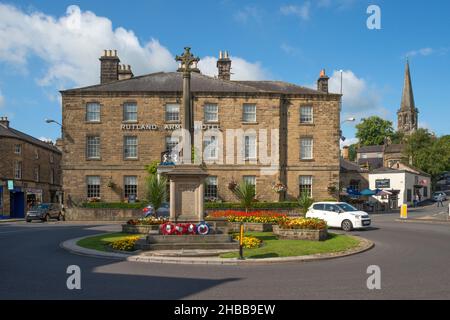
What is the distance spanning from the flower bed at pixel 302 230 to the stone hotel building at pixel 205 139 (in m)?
19.6

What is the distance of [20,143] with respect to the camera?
156ft

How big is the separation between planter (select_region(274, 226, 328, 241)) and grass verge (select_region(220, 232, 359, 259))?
31cm

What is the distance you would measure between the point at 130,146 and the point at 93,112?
4507 millimetres

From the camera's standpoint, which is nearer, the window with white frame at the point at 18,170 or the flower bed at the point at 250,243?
the flower bed at the point at 250,243

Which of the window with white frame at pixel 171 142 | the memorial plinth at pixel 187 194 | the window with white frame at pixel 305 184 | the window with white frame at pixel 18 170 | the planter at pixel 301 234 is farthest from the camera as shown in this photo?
the window with white frame at pixel 18 170

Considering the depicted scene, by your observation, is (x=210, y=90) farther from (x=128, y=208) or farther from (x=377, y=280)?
(x=377, y=280)

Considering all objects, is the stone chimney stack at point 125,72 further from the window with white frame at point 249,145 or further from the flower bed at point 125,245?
the flower bed at point 125,245

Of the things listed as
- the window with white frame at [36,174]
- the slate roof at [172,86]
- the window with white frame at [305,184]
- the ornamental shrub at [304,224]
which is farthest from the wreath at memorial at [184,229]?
the window with white frame at [36,174]

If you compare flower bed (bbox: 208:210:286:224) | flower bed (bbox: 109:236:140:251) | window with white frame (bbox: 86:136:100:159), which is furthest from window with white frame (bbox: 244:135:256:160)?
flower bed (bbox: 109:236:140:251)

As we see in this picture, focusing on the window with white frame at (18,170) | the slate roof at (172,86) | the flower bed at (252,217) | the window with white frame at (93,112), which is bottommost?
the flower bed at (252,217)

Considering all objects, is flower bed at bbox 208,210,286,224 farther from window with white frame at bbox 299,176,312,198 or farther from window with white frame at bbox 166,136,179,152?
window with white frame at bbox 299,176,312,198

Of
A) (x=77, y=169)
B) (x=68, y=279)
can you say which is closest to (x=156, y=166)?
(x=77, y=169)

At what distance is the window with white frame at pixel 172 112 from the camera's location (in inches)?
1551

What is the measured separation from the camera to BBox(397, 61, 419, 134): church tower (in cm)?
12106
